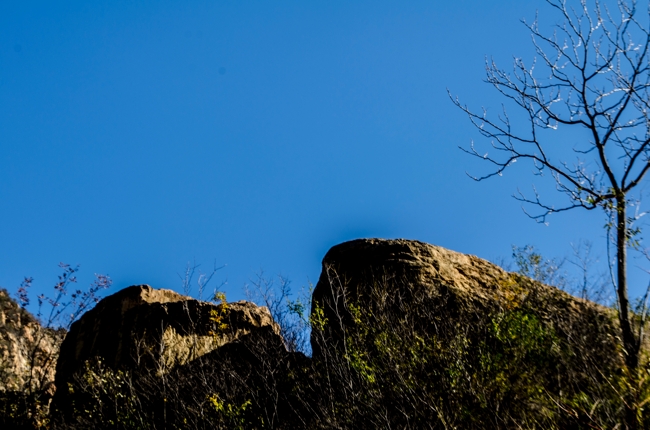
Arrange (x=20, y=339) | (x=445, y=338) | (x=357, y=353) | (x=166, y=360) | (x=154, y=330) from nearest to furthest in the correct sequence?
1. (x=445, y=338)
2. (x=357, y=353)
3. (x=166, y=360)
4. (x=154, y=330)
5. (x=20, y=339)

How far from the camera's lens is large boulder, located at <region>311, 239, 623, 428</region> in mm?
10141

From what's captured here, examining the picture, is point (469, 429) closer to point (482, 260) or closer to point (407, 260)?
point (407, 260)

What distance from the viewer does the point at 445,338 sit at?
1191 cm

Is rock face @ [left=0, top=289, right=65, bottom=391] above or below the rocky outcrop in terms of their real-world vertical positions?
above

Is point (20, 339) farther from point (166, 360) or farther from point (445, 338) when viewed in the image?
point (445, 338)

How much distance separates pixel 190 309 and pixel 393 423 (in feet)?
23.7

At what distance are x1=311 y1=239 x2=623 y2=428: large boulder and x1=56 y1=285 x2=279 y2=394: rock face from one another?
2.62 meters

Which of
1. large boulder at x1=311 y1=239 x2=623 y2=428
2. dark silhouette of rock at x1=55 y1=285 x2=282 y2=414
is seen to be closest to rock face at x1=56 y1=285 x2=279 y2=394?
dark silhouette of rock at x1=55 y1=285 x2=282 y2=414

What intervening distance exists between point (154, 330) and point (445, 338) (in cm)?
759

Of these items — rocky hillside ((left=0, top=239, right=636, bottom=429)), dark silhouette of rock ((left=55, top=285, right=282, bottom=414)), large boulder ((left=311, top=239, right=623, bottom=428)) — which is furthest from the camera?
dark silhouette of rock ((left=55, top=285, right=282, bottom=414))

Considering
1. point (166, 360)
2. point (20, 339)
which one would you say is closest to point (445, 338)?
point (166, 360)

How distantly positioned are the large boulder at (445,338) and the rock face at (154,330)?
8.59 feet

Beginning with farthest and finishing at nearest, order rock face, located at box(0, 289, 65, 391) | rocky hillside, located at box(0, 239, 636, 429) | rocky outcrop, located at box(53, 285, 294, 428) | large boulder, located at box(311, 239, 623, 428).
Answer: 1. rock face, located at box(0, 289, 65, 391)
2. rocky outcrop, located at box(53, 285, 294, 428)
3. rocky hillside, located at box(0, 239, 636, 429)
4. large boulder, located at box(311, 239, 623, 428)

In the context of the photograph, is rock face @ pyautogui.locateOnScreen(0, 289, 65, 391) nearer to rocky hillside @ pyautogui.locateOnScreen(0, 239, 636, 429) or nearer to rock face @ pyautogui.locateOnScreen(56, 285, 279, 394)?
rock face @ pyautogui.locateOnScreen(56, 285, 279, 394)
